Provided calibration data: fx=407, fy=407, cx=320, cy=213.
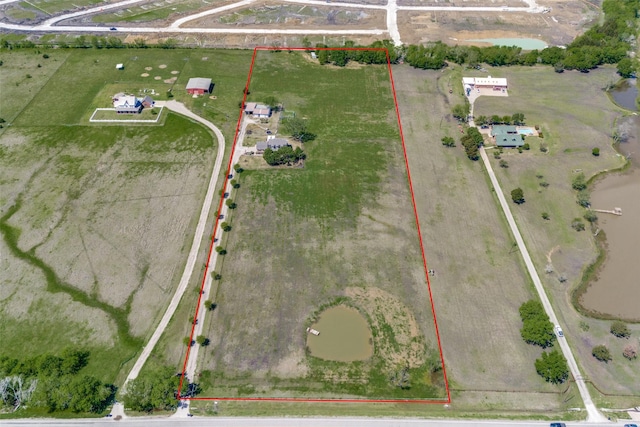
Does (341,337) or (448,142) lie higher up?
(448,142)

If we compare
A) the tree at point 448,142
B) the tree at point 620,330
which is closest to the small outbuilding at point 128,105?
the tree at point 448,142

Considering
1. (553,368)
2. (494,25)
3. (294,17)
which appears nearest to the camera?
(553,368)

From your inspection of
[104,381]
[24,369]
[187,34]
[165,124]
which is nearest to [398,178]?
[165,124]

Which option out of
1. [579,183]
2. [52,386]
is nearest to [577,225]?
[579,183]

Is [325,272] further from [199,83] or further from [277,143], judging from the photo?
[199,83]

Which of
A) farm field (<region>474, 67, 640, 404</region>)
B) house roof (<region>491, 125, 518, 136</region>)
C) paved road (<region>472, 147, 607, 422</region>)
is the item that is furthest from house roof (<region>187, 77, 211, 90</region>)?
house roof (<region>491, 125, 518, 136</region>)

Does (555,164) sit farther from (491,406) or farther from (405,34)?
(405,34)
